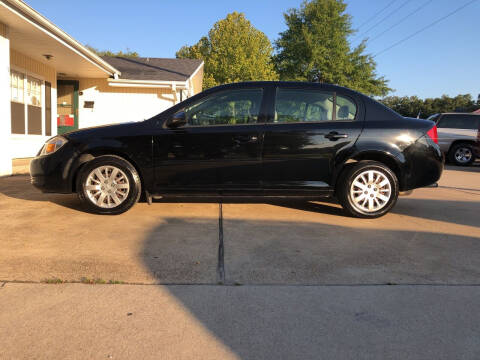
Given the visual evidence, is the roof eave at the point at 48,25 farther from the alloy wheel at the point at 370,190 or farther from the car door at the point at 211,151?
the alloy wheel at the point at 370,190

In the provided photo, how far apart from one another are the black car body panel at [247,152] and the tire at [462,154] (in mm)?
10835

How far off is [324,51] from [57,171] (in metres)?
38.1

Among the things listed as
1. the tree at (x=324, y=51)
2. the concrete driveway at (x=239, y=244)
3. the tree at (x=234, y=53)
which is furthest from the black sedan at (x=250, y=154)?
the tree at (x=324, y=51)

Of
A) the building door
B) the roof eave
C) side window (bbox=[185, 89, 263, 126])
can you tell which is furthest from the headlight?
the building door

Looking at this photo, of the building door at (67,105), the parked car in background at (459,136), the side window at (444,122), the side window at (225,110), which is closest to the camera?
the side window at (225,110)

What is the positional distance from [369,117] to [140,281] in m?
3.41

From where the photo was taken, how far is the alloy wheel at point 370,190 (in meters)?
4.66

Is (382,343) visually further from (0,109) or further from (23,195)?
(0,109)

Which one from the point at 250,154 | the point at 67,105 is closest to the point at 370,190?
the point at 250,154

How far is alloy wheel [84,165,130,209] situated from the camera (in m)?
4.59

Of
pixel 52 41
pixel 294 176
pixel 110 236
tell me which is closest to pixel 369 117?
pixel 294 176

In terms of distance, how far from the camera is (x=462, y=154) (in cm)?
1394

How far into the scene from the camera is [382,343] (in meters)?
2.07

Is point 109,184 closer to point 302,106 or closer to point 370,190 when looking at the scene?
point 302,106
